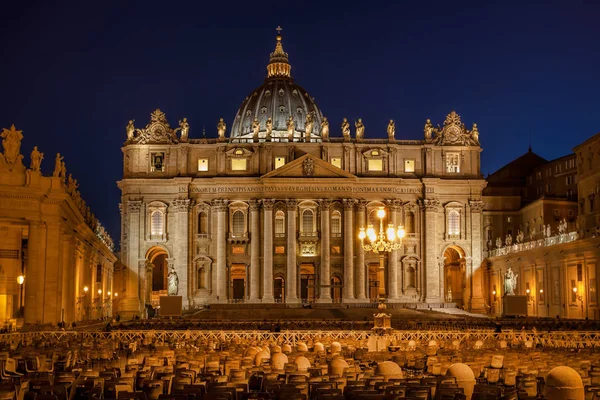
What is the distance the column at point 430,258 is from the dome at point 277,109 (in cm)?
3756

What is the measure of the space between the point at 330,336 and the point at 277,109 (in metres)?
105

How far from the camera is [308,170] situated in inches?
4161

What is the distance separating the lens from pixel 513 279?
299 ft

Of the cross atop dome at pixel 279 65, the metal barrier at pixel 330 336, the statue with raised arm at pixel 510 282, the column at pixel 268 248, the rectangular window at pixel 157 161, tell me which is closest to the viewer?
the metal barrier at pixel 330 336

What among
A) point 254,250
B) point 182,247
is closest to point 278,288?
point 254,250

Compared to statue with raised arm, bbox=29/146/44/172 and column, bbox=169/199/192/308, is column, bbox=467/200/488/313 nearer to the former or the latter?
column, bbox=169/199/192/308

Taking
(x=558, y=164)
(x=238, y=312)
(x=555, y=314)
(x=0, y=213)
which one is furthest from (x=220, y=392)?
(x=558, y=164)

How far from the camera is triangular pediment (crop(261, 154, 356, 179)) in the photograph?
105125 millimetres

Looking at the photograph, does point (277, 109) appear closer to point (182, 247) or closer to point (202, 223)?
point (202, 223)

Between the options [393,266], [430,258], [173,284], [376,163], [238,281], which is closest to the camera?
[173,284]

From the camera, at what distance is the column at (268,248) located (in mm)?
104562

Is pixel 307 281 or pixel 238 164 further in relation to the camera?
pixel 307 281

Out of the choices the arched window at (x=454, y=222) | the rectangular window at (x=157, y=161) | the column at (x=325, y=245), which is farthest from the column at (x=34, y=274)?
the arched window at (x=454, y=222)

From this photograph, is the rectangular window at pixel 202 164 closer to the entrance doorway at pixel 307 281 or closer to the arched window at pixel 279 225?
the arched window at pixel 279 225
